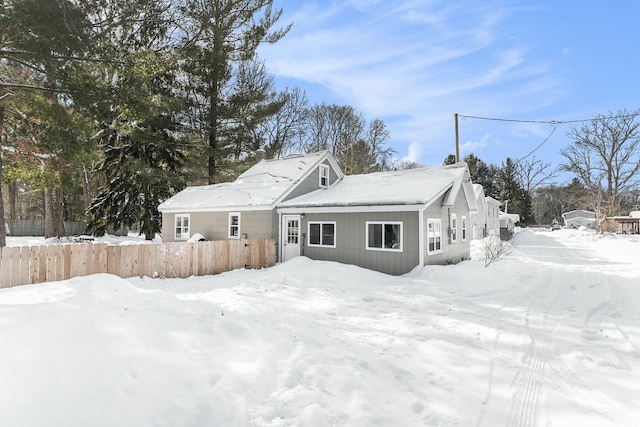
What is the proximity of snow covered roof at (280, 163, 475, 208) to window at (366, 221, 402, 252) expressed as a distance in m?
0.87

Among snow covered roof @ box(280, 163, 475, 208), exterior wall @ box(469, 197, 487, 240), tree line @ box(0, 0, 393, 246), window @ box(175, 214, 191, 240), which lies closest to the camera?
tree line @ box(0, 0, 393, 246)

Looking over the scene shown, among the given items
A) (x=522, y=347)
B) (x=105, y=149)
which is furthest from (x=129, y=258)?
(x=105, y=149)

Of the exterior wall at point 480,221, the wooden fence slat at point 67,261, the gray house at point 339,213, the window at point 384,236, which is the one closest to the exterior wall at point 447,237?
the gray house at point 339,213

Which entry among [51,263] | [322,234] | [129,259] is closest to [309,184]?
[322,234]

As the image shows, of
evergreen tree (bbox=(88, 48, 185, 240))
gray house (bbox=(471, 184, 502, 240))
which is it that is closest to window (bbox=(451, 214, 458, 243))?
gray house (bbox=(471, 184, 502, 240))

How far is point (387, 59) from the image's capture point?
14.3 meters

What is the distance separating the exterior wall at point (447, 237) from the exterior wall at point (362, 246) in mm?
571

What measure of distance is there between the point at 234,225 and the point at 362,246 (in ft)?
22.5

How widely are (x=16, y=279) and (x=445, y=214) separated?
1415 cm

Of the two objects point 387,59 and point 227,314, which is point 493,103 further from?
point 227,314

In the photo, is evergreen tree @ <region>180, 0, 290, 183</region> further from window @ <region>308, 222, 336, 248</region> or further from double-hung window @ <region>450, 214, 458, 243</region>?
double-hung window @ <region>450, 214, 458, 243</region>

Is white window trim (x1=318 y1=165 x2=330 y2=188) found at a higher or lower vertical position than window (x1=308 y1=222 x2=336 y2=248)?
Result: higher

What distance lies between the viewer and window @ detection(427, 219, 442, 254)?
12086mm

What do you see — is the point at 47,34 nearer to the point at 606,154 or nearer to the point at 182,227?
the point at 182,227
